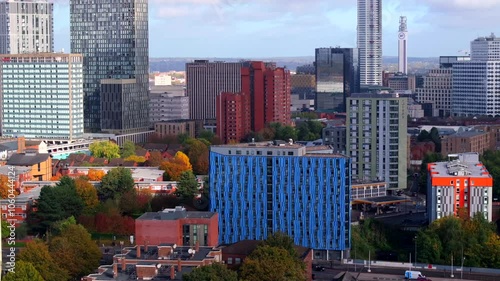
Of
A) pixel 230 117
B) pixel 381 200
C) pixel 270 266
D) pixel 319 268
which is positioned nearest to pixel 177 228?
pixel 319 268

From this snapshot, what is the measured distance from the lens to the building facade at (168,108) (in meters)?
90.5

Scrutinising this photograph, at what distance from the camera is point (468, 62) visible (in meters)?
101

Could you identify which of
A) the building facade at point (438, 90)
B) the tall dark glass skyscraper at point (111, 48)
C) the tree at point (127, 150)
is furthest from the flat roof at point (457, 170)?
the building facade at point (438, 90)

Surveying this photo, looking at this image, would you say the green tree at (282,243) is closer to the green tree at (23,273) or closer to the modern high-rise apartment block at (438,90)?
the green tree at (23,273)

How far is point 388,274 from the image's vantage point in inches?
1490

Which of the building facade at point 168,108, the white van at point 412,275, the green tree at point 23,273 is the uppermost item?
the building facade at point 168,108

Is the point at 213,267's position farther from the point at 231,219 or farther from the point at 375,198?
the point at 375,198

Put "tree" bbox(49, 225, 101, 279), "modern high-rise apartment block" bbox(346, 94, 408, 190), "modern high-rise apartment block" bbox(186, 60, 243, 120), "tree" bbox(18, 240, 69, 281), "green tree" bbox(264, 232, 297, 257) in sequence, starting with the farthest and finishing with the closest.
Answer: "modern high-rise apartment block" bbox(186, 60, 243, 120) → "modern high-rise apartment block" bbox(346, 94, 408, 190) → "tree" bbox(49, 225, 101, 279) → "green tree" bbox(264, 232, 297, 257) → "tree" bbox(18, 240, 69, 281)

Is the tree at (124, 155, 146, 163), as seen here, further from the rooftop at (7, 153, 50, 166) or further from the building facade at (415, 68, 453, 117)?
the building facade at (415, 68, 453, 117)

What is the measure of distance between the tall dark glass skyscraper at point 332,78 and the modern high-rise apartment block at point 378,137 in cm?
5217

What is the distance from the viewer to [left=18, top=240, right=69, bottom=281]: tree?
3375cm

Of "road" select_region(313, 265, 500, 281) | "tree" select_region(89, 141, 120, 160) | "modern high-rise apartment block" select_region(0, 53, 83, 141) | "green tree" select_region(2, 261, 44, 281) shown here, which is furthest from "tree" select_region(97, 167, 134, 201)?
"modern high-rise apartment block" select_region(0, 53, 83, 141)

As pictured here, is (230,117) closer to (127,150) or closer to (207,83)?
(127,150)

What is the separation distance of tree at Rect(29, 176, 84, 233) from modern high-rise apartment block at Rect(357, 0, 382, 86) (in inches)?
4387
